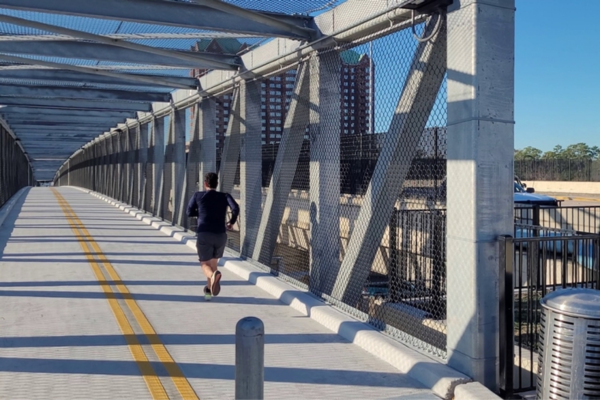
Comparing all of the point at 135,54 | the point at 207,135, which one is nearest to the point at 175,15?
the point at 135,54

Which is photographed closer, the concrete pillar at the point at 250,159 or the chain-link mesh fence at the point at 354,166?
the chain-link mesh fence at the point at 354,166

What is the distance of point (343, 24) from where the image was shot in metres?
7.38

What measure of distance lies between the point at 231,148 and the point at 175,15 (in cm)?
365

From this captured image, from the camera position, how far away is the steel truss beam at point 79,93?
17.2 meters

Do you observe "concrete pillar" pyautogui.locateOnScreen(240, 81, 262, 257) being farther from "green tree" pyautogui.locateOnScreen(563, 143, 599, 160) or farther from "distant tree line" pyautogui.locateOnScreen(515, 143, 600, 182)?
"green tree" pyautogui.locateOnScreen(563, 143, 599, 160)

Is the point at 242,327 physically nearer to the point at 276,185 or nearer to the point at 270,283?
the point at 270,283

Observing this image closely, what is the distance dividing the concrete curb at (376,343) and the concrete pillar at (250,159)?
1012 mm

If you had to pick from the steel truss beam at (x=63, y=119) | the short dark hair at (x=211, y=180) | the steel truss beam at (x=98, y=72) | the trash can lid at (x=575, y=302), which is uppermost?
the steel truss beam at (x=63, y=119)

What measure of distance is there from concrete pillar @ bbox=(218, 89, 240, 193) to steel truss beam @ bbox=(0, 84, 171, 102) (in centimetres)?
602

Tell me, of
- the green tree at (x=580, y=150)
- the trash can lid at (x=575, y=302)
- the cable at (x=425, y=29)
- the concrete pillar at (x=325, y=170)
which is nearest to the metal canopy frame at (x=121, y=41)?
the concrete pillar at (x=325, y=170)

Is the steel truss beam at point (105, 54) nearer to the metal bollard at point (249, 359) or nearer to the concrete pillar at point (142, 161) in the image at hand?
the metal bollard at point (249, 359)

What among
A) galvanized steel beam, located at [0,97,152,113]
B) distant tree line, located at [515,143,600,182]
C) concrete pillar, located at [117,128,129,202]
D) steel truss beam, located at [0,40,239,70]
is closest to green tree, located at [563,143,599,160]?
distant tree line, located at [515,143,600,182]

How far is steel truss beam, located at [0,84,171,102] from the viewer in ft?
56.6

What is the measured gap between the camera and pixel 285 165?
9305 mm
